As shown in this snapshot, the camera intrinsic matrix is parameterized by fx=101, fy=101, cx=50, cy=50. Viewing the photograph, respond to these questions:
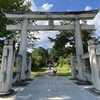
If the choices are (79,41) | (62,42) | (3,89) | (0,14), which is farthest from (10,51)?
(62,42)

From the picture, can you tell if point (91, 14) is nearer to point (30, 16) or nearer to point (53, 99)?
point (30, 16)

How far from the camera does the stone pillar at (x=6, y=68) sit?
3629 mm

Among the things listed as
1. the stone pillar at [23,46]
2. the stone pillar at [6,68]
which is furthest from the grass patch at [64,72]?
the stone pillar at [6,68]

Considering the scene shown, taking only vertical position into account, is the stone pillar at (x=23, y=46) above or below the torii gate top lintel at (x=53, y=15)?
below

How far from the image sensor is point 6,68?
3801 millimetres

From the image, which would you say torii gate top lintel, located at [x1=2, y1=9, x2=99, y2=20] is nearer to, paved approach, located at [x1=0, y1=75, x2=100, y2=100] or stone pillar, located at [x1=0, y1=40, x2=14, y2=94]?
stone pillar, located at [x1=0, y1=40, x2=14, y2=94]

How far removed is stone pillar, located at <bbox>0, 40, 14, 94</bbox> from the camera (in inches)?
143

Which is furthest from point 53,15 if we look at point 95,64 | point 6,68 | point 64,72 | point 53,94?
point 64,72

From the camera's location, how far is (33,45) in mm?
13469

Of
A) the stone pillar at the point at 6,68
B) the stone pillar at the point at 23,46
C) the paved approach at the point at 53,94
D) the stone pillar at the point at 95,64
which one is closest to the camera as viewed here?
the paved approach at the point at 53,94

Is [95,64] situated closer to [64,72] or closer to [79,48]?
[79,48]

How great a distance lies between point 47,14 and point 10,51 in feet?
12.7

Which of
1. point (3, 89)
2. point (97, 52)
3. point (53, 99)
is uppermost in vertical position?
point (97, 52)

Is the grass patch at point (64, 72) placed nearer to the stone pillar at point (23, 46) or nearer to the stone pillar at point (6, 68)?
the stone pillar at point (23, 46)
